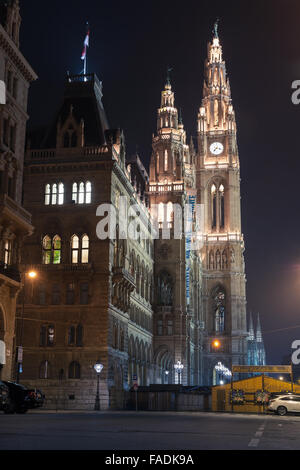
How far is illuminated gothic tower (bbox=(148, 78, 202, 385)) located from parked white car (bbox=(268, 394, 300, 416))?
151 ft

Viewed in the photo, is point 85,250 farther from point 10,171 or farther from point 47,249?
point 10,171

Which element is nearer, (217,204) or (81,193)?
(81,193)

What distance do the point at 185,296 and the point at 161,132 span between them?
28052 mm

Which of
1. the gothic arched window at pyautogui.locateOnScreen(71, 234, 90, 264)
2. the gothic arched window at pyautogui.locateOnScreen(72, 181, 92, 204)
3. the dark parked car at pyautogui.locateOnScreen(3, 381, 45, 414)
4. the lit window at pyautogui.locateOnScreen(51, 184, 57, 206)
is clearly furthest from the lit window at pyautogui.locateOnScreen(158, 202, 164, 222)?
the dark parked car at pyautogui.locateOnScreen(3, 381, 45, 414)

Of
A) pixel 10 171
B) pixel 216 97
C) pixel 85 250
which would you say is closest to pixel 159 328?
pixel 85 250

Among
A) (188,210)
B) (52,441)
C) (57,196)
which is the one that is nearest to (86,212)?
(57,196)

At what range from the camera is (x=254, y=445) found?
645 inches

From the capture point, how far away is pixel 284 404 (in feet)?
142

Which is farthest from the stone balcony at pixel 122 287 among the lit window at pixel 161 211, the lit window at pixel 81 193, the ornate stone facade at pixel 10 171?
the lit window at pixel 161 211

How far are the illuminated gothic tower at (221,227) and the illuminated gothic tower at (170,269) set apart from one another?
25.0m

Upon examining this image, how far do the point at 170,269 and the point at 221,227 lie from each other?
4625cm

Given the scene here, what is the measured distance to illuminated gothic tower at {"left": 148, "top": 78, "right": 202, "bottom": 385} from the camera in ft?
295

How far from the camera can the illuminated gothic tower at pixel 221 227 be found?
416 feet

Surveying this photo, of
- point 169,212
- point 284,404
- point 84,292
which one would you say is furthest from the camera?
point 169,212
